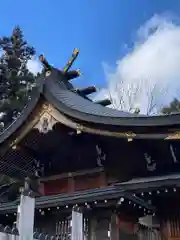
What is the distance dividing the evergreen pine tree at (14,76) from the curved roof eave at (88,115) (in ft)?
33.5

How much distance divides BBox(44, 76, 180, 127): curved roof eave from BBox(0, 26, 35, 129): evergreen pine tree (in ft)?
33.5

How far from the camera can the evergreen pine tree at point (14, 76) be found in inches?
950

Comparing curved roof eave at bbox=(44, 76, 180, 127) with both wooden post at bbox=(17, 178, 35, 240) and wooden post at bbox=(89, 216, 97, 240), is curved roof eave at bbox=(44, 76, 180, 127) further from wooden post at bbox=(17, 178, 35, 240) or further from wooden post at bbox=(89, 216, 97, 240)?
wooden post at bbox=(17, 178, 35, 240)

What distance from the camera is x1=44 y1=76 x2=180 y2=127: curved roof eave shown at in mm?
9602

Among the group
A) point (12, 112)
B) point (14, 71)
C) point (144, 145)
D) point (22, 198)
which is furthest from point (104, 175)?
point (14, 71)

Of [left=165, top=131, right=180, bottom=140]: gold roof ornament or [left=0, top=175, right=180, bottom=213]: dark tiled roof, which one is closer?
[left=0, top=175, right=180, bottom=213]: dark tiled roof

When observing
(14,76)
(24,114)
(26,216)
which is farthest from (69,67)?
(14,76)

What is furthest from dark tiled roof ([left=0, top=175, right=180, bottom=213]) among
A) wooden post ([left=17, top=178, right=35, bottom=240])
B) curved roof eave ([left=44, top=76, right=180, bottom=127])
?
wooden post ([left=17, top=178, right=35, bottom=240])

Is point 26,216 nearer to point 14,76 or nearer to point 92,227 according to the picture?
point 92,227

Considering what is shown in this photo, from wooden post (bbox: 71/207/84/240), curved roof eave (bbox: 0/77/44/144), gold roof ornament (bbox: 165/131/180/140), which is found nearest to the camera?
wooden post (bbox: 71/207/84/240)

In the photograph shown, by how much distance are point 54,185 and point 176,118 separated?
4745mm

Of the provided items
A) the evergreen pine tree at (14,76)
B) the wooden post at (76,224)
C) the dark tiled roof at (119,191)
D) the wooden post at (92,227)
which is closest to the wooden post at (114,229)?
the wooden post at (92,227)

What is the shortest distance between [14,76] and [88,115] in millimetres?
15784

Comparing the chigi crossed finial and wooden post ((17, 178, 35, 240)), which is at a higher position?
the chigi crossed finial
